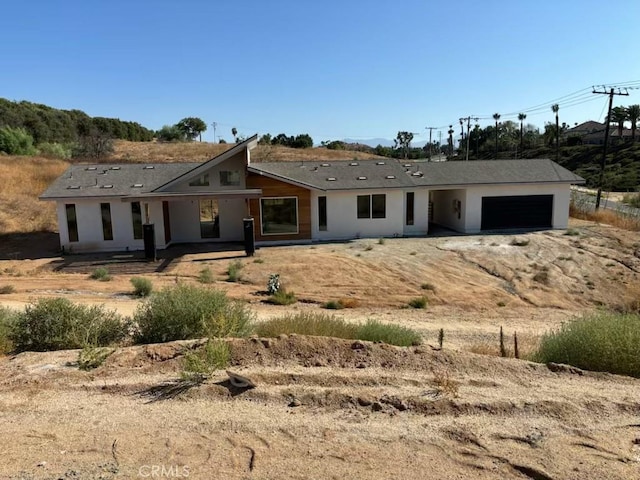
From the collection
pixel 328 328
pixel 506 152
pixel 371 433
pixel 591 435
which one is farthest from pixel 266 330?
pixel 506 152

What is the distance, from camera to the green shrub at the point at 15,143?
5078cm

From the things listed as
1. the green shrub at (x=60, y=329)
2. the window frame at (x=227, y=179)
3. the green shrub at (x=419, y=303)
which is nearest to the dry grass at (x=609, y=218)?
the green shrub at (x=419, y=303)

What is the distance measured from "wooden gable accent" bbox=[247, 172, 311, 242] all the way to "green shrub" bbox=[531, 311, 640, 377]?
18364 millimetres

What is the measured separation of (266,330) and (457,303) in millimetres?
9827

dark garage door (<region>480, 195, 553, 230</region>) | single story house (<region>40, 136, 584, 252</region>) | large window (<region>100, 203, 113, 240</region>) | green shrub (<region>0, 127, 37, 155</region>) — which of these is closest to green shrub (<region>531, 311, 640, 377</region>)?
single story house (<region>40, 136, 584, 252</region>)

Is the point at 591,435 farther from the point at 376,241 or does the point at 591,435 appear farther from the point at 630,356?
the point at 376,241

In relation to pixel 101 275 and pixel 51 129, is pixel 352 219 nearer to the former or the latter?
pixel 101 275

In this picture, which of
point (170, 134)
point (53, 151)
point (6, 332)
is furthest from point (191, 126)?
point (6, 332)

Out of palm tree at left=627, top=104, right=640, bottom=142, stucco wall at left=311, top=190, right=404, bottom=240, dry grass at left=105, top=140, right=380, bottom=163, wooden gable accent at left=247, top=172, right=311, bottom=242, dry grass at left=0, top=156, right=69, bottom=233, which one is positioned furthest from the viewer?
palm tree at left=627, top=104, right=640, bottom=142

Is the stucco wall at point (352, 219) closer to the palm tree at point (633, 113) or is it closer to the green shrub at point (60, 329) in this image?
the green shrub at point (60, 329)

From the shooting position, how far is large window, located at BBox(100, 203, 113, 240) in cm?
2409

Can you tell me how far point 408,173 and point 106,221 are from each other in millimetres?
16463

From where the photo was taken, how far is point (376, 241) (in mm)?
25625

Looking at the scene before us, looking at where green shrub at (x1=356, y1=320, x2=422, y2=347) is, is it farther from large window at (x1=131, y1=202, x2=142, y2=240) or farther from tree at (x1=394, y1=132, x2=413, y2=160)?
tree at (x1=394, y1=132, x2=413, y2=160)
